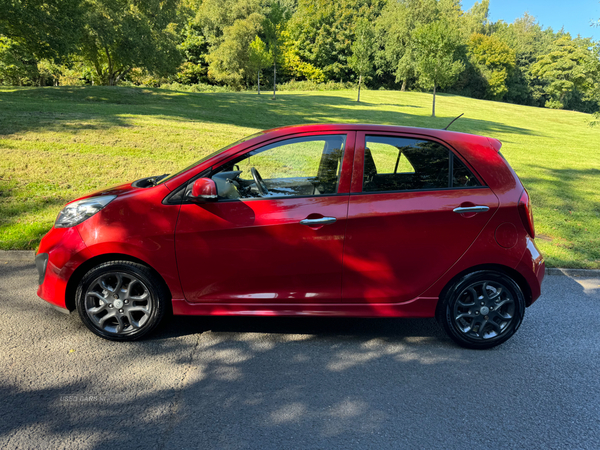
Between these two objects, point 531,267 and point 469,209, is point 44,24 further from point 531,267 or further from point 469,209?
point 531,267

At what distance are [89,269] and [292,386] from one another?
1878 millimetres

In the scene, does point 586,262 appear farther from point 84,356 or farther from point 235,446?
point 84,356

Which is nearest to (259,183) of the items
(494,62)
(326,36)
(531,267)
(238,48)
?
(531,267)

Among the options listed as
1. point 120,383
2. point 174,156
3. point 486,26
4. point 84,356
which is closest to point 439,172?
point 120,383

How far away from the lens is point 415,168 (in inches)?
142

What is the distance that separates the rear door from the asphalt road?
614 mm

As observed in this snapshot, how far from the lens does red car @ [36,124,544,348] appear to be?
3.42 m

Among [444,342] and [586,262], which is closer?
[444,342]

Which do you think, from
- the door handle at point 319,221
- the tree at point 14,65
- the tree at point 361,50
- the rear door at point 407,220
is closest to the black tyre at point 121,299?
the door handle at point 319,221

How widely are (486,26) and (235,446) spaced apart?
341 feet

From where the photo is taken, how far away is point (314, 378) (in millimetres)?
3213

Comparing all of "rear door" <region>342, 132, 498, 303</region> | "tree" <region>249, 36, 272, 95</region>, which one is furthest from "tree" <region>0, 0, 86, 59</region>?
"rear door" <region>342, 132, 498, 303</region>

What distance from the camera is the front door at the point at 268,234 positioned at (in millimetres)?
3391

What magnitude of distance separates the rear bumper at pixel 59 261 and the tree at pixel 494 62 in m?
76.5
